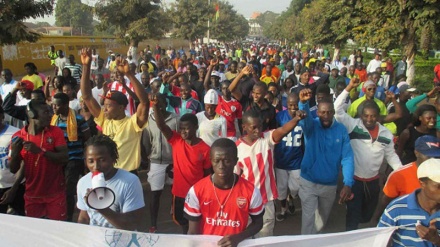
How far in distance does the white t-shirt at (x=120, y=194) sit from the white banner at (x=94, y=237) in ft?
0.33

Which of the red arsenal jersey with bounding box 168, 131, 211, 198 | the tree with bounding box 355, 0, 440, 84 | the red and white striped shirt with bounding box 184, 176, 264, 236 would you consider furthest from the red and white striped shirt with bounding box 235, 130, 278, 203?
the tree with bounding box 355, 0, 440, 84

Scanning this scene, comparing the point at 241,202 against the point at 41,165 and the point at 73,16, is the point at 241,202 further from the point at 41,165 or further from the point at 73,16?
the point at 73,16

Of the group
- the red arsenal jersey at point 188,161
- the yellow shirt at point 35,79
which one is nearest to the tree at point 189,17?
the yellow shirt at point 35,79

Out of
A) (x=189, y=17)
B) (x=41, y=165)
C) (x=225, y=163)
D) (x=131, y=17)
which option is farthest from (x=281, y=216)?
(x=189, y=17)

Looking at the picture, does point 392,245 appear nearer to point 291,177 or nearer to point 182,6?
point 291,177

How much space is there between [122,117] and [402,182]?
9.54 ft

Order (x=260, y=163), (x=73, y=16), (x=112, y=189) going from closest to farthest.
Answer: (x=112, y=189) → (x=260, y=163) → (x=73, y=16)

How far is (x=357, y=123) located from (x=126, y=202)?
2.90 meters

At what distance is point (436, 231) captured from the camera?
8.42 ft

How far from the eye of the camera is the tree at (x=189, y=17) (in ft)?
137

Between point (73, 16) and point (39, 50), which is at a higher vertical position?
point (73, 16)

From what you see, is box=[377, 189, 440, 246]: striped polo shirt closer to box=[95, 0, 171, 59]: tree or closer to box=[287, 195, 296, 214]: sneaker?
box=[287, 195, 296, 214]: sneaker

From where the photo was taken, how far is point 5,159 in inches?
157

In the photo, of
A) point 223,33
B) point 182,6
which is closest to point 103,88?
point 182,6
